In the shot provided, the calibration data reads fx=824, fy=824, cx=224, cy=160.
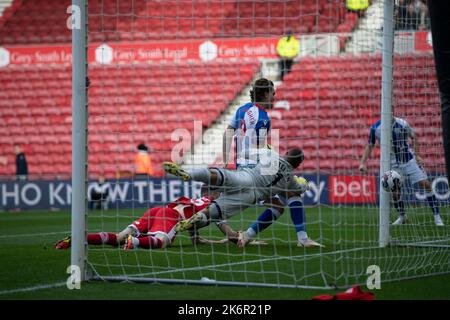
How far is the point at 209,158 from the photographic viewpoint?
1811cm

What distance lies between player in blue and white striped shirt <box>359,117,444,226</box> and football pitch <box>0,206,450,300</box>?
0.22 metres

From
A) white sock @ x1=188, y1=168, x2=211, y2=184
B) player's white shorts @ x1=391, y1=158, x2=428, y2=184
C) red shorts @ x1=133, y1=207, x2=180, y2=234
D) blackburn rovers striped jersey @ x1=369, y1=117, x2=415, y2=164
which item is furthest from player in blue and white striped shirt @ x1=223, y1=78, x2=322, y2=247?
player's white shorts @ x1=391, y1=158, x2=428, y2=184

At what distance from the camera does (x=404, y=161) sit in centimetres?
1109

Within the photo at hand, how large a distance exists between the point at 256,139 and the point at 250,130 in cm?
26

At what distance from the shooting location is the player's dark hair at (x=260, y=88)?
882 centimetres

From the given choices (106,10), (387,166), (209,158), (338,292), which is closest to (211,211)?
(387,166)

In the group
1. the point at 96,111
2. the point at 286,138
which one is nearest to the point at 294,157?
the point at 286,138

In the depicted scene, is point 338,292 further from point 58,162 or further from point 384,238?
point 58,162

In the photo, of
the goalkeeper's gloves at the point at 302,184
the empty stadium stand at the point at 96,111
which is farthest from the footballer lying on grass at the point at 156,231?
the empty stadium stand at the point at 96,111

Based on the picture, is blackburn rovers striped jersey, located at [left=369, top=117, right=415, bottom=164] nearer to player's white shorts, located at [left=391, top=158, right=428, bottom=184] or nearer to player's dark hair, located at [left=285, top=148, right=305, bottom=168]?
player's white shorts, located at [left=391, top=158, right=428, bottom=184]

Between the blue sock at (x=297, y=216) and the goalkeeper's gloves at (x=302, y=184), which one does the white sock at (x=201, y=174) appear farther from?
the blue sock at (x=297, y=216)

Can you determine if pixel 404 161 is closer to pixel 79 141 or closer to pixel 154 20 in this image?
pixel 79 141

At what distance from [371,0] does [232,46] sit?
12110 mm

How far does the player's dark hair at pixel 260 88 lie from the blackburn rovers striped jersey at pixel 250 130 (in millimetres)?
85
